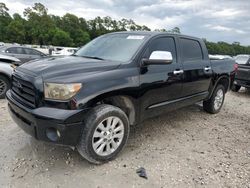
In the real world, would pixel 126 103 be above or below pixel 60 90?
below

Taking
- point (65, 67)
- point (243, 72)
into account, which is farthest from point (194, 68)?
point (243, 72)

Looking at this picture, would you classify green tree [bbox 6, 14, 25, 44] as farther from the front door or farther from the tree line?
the front door

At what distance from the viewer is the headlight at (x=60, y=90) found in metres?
2.82

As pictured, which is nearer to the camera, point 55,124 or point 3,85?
point 55,124

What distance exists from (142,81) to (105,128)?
88 cm

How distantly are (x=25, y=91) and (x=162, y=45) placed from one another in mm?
2290

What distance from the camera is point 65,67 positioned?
10.3 ft

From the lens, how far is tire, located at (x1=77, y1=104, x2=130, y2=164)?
2.98 meters

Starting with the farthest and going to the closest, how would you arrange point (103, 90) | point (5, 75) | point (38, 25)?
point (38, 25) < point (5, 75) < point (103, 90)

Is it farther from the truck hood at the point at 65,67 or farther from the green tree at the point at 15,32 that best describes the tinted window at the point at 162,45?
the green tree at the point at 15,32

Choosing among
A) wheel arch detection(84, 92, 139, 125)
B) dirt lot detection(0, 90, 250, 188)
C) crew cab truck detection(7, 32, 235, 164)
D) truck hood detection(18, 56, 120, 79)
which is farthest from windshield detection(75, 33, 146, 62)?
dirt lot detection(0, 90, 250, 188)

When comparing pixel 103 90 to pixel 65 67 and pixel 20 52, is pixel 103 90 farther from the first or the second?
pixel 20 52

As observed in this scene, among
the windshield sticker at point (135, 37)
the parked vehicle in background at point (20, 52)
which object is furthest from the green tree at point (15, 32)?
the windshield sticker at point (135, 37)

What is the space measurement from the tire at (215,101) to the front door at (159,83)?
167 centimetres
